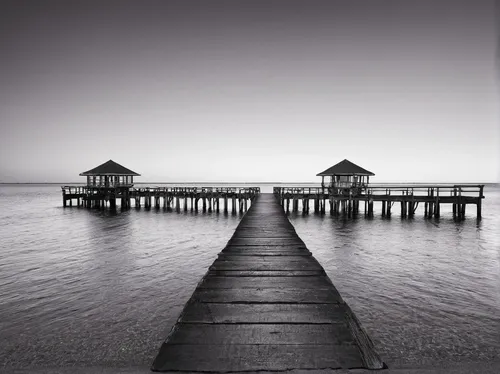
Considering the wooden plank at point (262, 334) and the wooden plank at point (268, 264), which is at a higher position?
the wooden plank at point (262, 334)

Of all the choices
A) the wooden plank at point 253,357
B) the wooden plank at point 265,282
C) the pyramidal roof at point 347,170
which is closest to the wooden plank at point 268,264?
the wooden plank at point 265,282

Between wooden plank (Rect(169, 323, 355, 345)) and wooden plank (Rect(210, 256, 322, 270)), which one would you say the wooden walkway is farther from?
wooden plank (Rect(210, 256, 322, 270))

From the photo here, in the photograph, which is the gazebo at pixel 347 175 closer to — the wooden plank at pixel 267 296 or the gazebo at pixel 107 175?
the gazebo at pixel 107 175

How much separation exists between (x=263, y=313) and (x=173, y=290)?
6.15 meters

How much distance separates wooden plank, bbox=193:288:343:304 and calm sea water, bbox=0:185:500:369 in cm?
218

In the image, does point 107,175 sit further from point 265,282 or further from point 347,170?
point 265,282

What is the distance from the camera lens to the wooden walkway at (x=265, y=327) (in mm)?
2807

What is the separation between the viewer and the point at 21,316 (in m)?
7.10

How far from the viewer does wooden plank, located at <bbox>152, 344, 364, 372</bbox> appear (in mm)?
2740

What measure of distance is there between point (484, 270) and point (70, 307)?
1489 centimetres

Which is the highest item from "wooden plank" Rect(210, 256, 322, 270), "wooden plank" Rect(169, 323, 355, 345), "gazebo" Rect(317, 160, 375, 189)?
"gazebo" Rect(317, 160, 375, 189)

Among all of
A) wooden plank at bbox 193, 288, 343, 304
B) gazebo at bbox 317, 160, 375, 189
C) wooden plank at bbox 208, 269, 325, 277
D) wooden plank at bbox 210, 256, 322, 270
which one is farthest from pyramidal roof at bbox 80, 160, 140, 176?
wooden plank at bbox 193, 288, 343, 304

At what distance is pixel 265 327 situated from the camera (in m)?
3.46

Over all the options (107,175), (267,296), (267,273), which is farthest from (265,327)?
(107,175)
